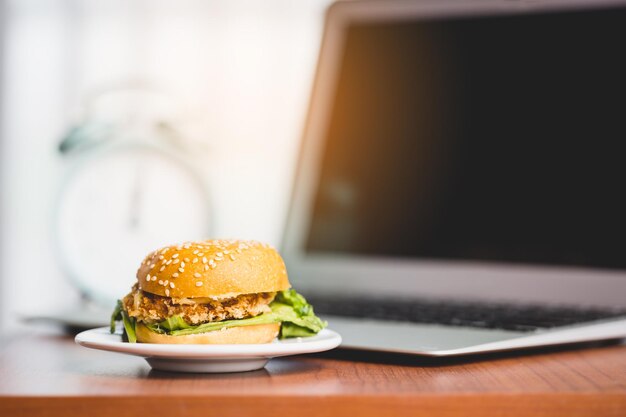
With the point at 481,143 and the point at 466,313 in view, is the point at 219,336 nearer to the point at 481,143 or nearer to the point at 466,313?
the point at 466,313

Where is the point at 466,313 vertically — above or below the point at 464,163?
below

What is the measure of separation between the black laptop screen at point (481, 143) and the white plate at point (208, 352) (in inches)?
21.8

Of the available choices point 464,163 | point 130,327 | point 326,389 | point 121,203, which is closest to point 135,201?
point 121,203

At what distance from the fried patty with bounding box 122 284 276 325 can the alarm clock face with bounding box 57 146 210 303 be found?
0.58m

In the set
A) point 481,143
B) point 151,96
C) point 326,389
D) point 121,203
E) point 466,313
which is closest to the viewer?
point 326,389

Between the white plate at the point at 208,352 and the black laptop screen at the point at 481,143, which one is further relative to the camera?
the black laptop screen at the point at 481,143

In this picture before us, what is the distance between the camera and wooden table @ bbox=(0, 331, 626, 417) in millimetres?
499

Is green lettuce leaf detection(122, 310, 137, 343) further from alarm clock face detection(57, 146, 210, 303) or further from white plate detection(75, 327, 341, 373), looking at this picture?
alarm clock face detection(57, 146, 210, 303)

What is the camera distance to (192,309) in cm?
61

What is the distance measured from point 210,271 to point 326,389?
0.14 m

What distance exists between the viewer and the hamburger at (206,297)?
605 millimetres

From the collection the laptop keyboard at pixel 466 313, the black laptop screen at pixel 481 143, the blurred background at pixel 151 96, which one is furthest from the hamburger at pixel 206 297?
the blurred background at pixel 151 96

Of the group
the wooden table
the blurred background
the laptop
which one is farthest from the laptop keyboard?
the blurred background

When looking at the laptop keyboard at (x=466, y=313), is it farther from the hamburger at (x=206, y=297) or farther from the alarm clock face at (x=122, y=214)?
the alarm clock face at (x=122, y=214)
